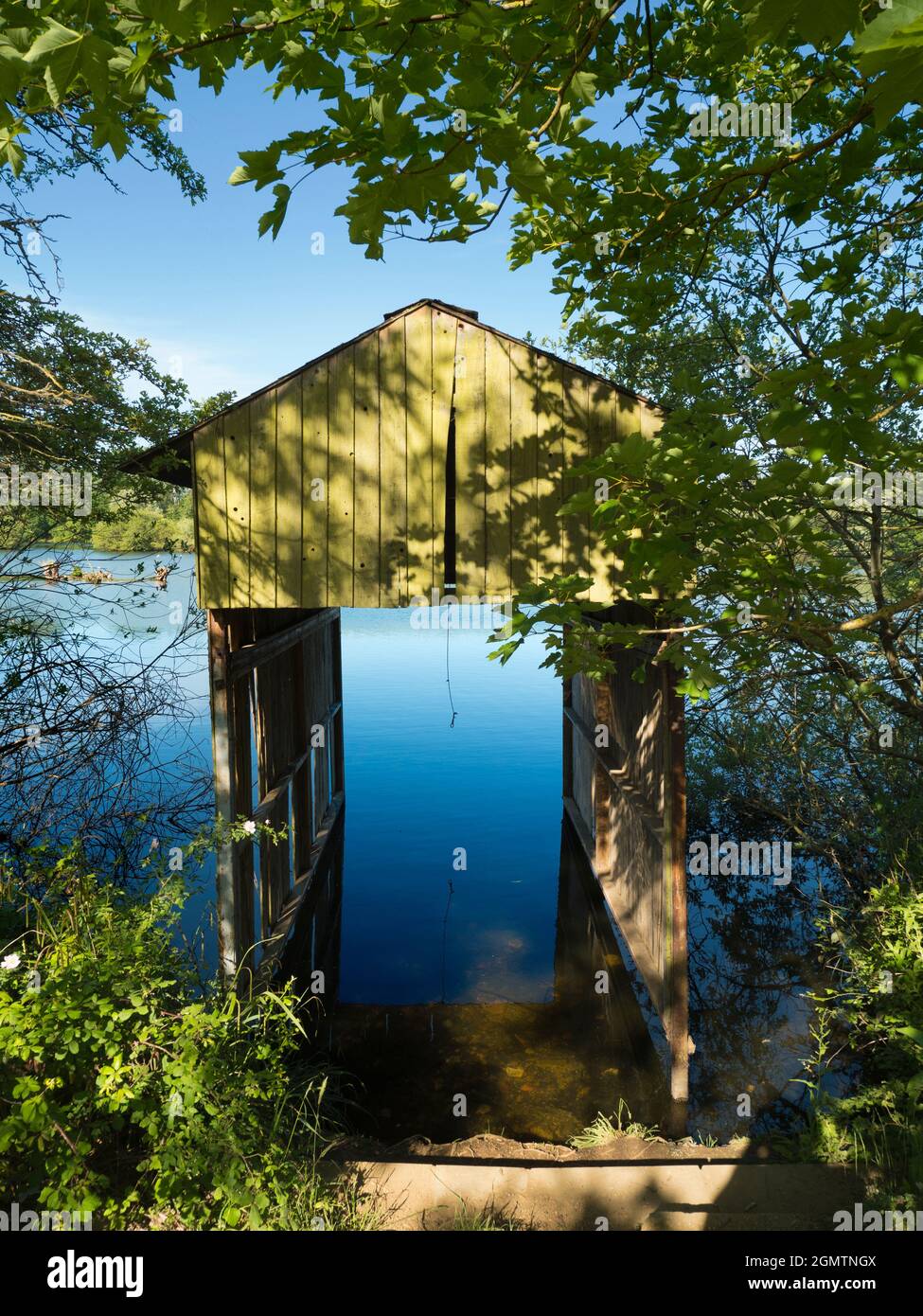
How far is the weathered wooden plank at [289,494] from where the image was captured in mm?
5773

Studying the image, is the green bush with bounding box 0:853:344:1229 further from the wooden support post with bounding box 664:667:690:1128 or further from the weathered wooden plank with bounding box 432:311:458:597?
the weathered wooden plank with bounding box 432:311:458:597

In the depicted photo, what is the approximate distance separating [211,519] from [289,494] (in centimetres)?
63

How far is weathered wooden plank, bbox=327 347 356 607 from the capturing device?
19.0 feet

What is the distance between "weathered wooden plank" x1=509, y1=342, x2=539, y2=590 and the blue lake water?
2.56 feet

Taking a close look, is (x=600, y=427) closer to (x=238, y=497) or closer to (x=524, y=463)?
(x=524, y=463)

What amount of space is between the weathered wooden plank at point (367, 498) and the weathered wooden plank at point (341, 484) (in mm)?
44

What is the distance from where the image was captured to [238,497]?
582 cm

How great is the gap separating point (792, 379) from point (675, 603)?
170 centimetres

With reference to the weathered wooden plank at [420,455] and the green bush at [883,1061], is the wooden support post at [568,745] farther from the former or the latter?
the weathered wooden plank at [420,455]

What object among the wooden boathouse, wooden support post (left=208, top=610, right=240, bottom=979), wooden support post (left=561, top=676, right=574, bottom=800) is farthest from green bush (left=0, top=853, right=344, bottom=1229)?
wooden support post (left=561, top=676, right=574, bottom=800)

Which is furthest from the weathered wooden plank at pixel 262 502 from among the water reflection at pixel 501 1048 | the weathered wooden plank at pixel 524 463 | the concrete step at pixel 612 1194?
→ the water reflection at pixel 501 1048

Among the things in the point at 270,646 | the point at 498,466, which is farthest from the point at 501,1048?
the point at 498,466

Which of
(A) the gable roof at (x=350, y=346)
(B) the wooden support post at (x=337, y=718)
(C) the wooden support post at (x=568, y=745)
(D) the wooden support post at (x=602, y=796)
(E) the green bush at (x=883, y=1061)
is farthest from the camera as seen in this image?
(B) the wooden support post at (x=337, y=718)
